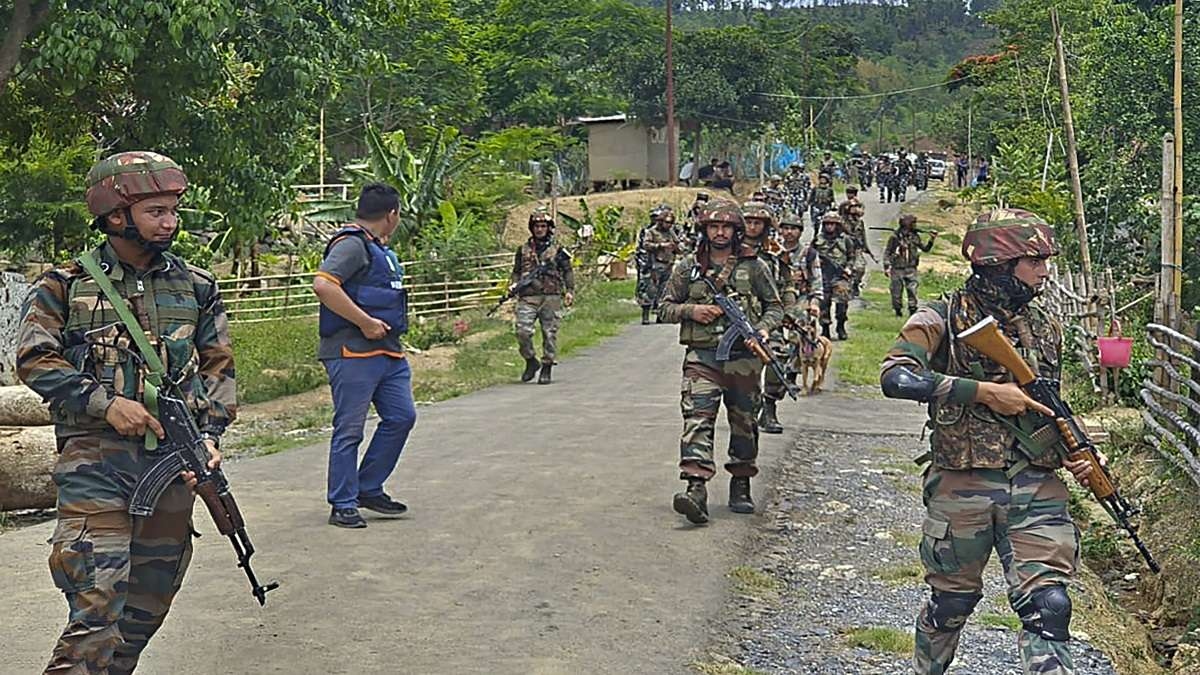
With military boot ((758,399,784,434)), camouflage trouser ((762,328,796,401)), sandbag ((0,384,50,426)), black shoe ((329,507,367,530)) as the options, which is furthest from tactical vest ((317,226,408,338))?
military boot ((758,399,784,434))

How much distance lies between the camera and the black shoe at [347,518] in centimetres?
788

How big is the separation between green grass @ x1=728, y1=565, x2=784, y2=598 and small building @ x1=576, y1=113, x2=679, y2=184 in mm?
45175

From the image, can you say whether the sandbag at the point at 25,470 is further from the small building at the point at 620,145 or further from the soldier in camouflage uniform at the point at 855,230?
the small building at the point at 620,145

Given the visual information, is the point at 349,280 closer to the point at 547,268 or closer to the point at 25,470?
the point at 25,470

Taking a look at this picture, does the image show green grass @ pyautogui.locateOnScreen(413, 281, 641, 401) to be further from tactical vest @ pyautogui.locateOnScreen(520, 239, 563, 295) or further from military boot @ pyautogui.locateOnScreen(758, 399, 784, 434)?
military boot @ pyautogui.locateOnScreen(758, 399, 784, 434)

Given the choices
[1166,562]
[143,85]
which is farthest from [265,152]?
[1166,562]

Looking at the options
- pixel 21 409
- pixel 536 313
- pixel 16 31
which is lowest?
pixel 536 313

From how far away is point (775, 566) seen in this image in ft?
25.5

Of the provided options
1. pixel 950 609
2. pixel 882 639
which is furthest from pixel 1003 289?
pixel 882 639

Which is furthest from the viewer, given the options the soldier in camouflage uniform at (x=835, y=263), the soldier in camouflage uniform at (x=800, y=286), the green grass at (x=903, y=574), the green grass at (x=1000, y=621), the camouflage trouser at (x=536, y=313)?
the soldier in camouflage uniform at (x=835, y=263)

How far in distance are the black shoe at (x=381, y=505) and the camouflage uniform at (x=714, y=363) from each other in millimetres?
1610

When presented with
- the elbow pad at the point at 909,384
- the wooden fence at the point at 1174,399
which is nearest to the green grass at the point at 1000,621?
the wooden fence at the point at 1174,399

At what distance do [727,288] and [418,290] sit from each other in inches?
585

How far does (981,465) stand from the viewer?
515cm
